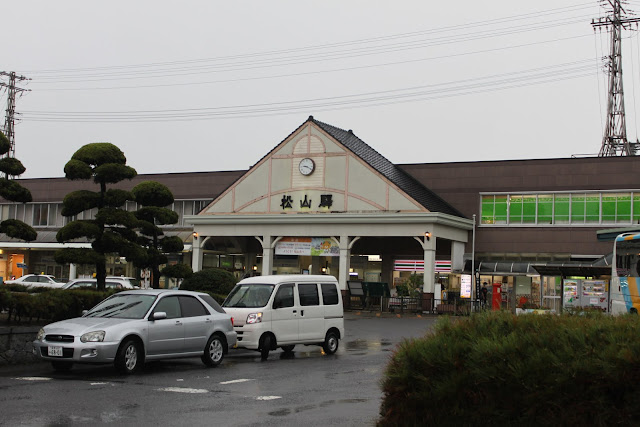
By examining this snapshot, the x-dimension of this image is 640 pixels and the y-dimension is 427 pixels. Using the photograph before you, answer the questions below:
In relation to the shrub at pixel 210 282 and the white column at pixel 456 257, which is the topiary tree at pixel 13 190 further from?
the white column at pixel 456 257

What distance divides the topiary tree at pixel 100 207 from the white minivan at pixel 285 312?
9.70 meters

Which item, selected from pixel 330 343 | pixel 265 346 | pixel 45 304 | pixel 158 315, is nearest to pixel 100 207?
pixel 45 304

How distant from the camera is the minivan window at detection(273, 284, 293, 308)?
19.0 m

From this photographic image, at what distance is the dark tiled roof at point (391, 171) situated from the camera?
40906mm

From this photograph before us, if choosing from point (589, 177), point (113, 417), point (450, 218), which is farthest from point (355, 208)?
point (113, 417)

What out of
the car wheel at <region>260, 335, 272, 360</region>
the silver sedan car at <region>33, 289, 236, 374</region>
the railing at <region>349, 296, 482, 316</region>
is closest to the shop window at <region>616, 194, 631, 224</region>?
the railing at <region>349, 296, 482, 316</region>

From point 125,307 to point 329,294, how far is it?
21.0 feet

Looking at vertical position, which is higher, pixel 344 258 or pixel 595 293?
pixel 344 258

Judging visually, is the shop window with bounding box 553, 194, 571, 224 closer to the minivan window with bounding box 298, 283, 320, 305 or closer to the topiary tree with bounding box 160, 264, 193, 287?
the topiary tree with bounding box 160, 264, 193, 287

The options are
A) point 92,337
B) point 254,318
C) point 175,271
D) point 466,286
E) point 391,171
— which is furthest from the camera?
point 391,171

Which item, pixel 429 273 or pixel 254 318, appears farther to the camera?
pixel 429 273

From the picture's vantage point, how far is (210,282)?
28641 mm

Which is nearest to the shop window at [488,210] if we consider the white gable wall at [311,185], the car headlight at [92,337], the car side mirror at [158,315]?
the white gable wall at [311,185]

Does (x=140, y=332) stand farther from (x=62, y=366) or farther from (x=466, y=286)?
(x=466, y=286)
